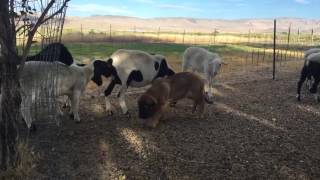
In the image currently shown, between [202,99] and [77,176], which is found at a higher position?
[202,99]

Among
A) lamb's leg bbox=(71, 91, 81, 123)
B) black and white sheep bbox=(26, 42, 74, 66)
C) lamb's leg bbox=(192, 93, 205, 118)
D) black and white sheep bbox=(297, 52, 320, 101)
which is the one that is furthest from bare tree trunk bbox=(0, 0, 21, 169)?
black and white sheep bbox=(297, 52, 320, 101)

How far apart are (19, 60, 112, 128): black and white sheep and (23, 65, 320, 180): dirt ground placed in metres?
0.55

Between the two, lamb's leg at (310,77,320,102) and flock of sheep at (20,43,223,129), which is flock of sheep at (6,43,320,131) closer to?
flock of sheep at (20,43,223,129)

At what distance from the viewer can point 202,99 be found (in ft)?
36.8

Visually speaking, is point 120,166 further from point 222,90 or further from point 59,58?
point 222,90

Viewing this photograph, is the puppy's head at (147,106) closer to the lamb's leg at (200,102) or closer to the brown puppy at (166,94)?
the brown puppy at (166,94)

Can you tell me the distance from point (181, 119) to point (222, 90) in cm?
413

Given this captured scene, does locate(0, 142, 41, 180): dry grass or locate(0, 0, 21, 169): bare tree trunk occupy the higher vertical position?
locate(0, 0, 21, 169): bare tree trunk

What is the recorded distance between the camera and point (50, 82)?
32.0 feet

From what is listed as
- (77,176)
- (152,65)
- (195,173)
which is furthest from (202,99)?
(77,176)

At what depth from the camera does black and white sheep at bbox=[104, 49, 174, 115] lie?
11.3 meters

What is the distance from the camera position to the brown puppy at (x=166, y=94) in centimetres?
1017

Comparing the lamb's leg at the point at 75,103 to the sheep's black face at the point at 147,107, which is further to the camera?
the lamb's leg at the point at 75,103

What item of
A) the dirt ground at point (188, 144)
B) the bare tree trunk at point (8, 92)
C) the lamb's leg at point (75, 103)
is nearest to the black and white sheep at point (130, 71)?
the dirt ground at point (188, 144)
